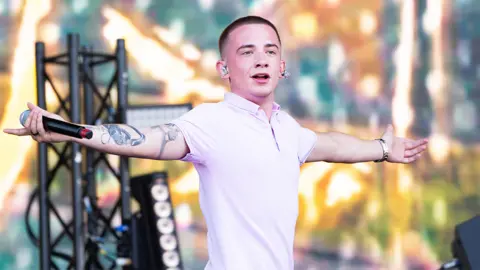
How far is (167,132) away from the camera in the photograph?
2.18 m

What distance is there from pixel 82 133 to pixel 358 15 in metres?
4.77

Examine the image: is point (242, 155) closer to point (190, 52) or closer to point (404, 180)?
point (190, 52)

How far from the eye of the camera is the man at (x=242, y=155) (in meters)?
2.15

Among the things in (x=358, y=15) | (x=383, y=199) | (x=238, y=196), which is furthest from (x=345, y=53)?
(x=238, y=196)

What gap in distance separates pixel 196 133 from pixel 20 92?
13.3 ft

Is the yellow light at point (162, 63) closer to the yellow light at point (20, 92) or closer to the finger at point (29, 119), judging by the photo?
A: the yellow light at point (20, 92)

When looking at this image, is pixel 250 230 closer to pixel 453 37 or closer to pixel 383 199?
pixel 383 199

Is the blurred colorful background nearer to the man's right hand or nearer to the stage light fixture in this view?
the stage light fixture

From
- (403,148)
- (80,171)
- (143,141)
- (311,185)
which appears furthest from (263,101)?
(311,185)

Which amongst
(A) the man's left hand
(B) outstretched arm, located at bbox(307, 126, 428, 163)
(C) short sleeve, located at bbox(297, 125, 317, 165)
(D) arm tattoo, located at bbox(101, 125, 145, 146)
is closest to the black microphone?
(D) arm tattoo, located at bbox(101, 125, 145, 146)

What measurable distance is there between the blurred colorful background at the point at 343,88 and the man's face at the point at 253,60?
3.84 meters

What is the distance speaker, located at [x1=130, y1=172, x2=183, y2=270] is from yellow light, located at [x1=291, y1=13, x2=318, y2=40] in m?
2.22

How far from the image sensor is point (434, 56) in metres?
6.39

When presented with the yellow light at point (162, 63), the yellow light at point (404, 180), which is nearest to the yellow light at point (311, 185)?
the yellow light at point (404, 180)
